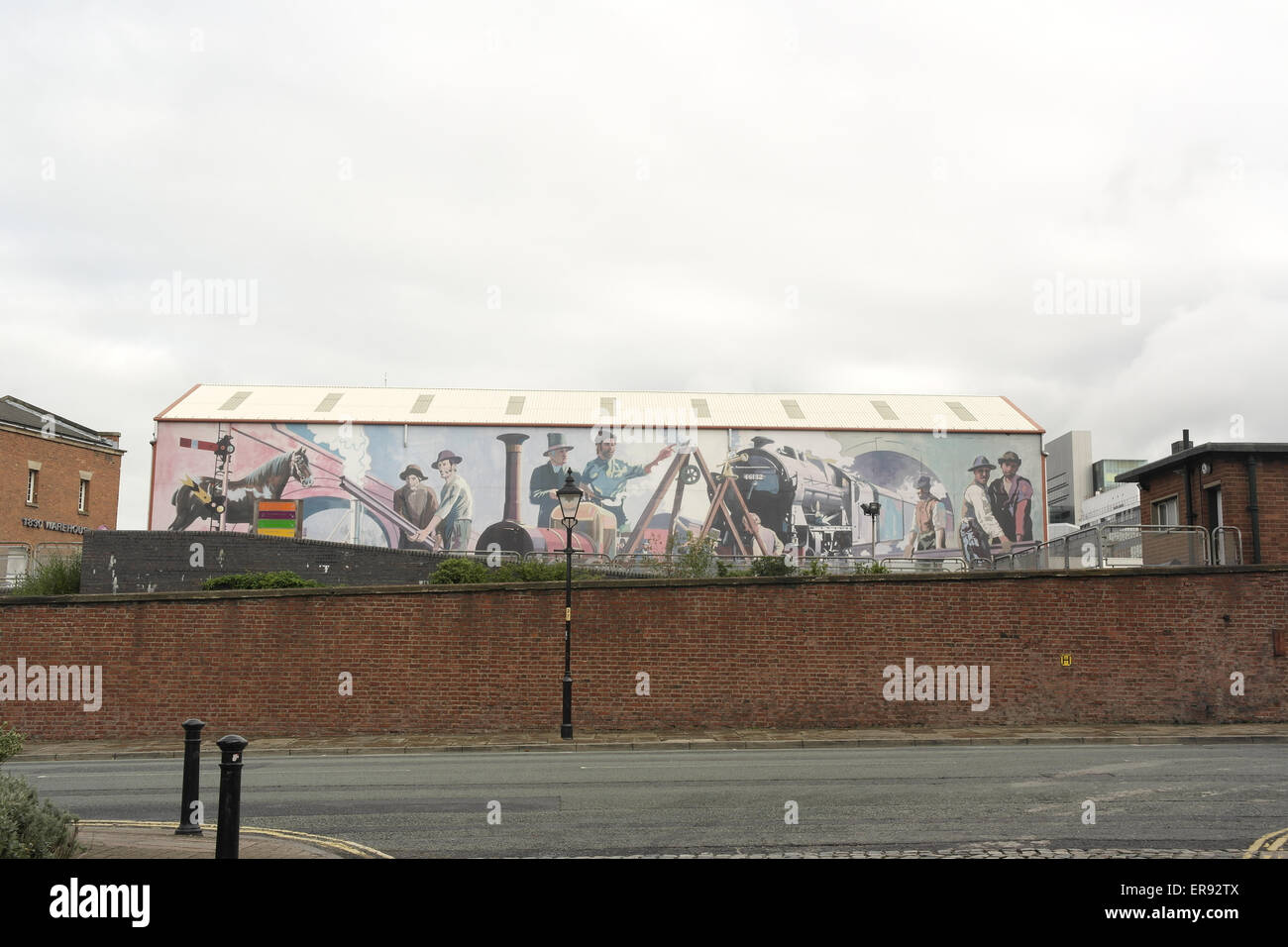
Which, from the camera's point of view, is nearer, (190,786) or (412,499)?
(190,786)

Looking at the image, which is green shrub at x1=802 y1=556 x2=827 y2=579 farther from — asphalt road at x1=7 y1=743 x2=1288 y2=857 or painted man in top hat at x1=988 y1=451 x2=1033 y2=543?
painted man in top hat at x1=988 y1=451 x2=1033 y2=543

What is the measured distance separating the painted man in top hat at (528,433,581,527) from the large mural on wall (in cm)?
7

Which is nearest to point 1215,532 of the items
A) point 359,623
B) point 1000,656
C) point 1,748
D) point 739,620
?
point 1000,656

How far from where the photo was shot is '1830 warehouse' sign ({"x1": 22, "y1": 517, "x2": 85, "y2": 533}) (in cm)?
5053

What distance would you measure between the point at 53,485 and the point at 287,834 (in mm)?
50460

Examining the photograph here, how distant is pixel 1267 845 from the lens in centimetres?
849

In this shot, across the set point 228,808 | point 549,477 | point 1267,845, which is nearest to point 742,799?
point 1267,845

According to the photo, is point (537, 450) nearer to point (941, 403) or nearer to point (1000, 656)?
point (941, 403)

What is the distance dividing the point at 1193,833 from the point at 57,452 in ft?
183

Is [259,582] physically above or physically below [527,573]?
below

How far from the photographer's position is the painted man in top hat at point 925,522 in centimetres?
5297

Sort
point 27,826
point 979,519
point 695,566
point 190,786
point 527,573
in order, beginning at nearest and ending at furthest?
point 27,826 < point 190,786 < point 527,573 < point 695,566 < point 979,519

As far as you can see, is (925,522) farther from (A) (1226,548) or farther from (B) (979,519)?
(A) (1226,548)

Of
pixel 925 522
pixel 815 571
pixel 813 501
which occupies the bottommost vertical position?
pixel 815 571
